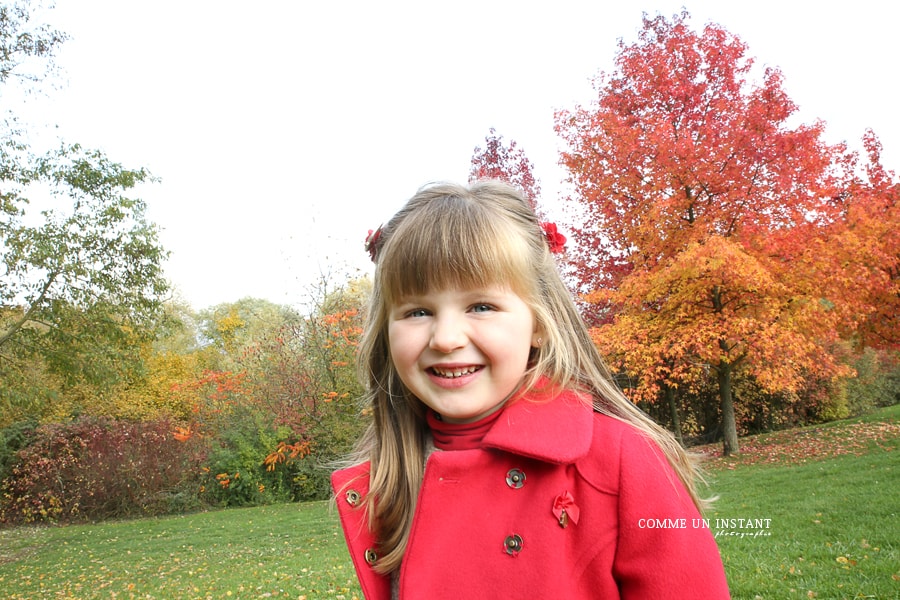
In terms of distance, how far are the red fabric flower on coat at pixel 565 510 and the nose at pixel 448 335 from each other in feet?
1.27

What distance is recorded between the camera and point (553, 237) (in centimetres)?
181

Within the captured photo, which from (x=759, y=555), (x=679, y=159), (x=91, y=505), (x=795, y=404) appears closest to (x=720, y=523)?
(x=759, y=555)

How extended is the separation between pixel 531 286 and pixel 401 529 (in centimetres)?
70

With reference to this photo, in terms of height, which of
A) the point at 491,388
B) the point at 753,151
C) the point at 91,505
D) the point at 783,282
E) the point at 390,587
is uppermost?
the point at 753,151

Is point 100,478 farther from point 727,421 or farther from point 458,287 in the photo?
point 458,287

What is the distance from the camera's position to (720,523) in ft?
19.6

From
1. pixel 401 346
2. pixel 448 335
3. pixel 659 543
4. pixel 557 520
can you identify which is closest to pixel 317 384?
pixel 401 346

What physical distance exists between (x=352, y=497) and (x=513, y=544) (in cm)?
54

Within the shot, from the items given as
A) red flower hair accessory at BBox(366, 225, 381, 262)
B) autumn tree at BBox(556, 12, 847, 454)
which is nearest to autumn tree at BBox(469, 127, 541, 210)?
autumn tree at BBox(556, 12, 847, 454)

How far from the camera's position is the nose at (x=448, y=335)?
4.76ft

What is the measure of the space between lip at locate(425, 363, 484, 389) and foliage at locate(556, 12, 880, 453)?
8959 mm

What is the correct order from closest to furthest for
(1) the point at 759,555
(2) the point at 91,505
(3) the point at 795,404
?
(1) the point at 759,555
(2) the point at 91,505
(3) the point at 795,404

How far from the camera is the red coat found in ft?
4.09

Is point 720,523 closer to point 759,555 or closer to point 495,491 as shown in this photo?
point 759,555
